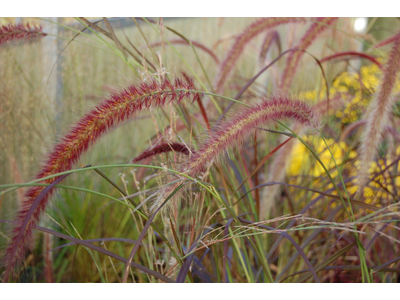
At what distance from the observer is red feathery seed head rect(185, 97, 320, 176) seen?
1.59ft

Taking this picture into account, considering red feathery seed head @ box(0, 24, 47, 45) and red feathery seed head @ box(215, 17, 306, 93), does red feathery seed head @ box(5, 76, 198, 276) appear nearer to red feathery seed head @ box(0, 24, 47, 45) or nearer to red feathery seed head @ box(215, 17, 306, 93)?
red feathery seed head @ box(0, 24, 47, 45)

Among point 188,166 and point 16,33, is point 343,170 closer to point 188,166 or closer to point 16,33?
point 188,166

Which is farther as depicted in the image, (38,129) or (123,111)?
(38,129)

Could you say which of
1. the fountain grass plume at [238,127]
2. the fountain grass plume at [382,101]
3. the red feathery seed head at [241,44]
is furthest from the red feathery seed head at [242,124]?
the red feathery seed head at [241,44]

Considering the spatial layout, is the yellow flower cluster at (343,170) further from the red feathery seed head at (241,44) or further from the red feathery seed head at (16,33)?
the red feathery seed head at (16,33)

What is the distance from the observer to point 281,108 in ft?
1.83

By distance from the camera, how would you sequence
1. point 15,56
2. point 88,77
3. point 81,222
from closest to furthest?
point 15,56, point 81,222, point 88,77

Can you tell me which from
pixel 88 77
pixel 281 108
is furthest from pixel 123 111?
pixel 88 77

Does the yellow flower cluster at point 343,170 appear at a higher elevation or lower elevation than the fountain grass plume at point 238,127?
lower

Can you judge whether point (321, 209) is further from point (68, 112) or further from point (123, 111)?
point (68, 112)

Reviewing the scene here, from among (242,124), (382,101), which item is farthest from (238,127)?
(382,101)

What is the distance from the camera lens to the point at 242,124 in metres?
0.52

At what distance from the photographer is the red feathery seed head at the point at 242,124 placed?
49 centimetres
